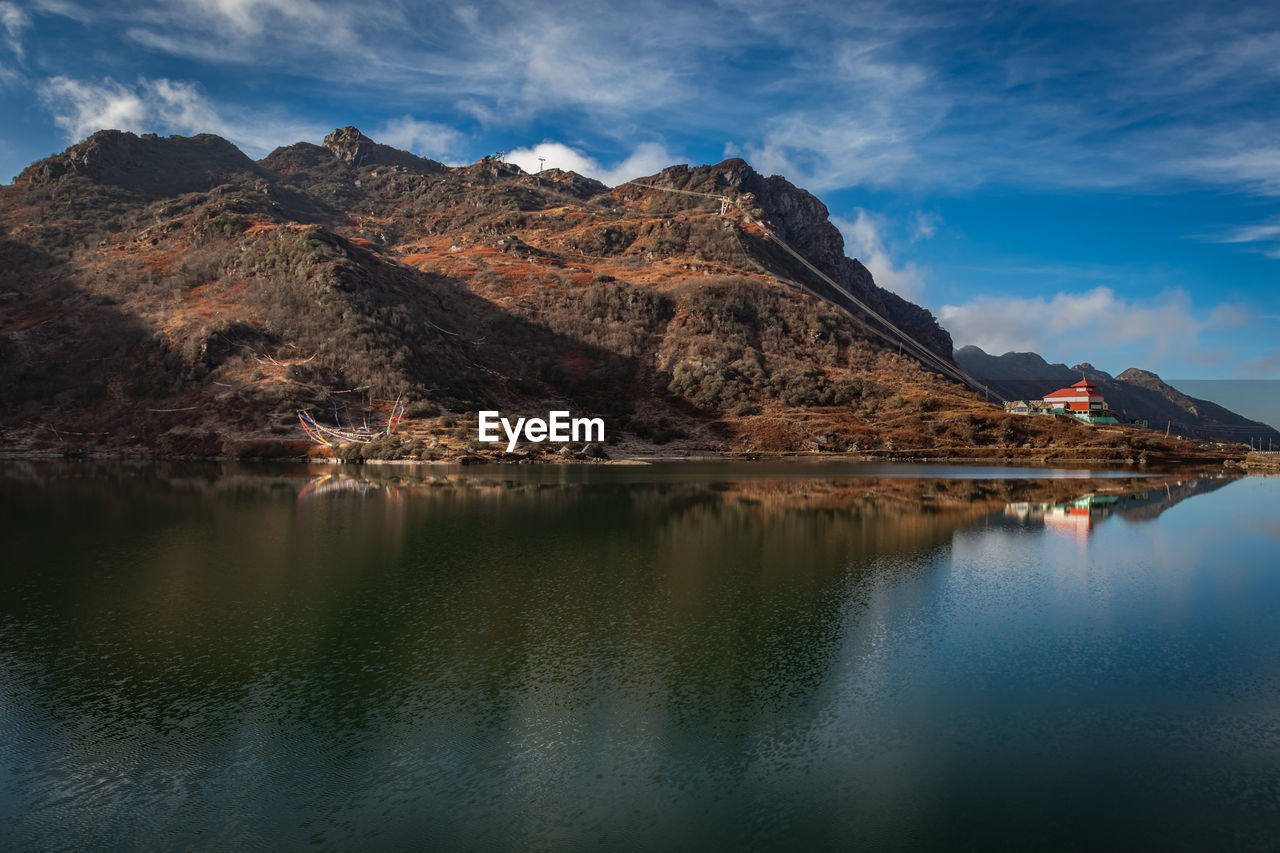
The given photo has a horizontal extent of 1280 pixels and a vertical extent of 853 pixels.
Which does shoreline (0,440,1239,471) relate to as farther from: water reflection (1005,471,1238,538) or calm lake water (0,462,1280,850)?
calm lake water (0,462,1280,850)

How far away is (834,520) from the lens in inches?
2234

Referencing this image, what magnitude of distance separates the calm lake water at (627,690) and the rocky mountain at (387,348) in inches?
2993

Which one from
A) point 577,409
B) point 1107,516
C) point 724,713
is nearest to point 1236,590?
point 1107,516

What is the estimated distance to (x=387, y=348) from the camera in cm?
13538

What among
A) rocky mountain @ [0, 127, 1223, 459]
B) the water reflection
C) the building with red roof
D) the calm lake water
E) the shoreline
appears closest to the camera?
the calm lake water

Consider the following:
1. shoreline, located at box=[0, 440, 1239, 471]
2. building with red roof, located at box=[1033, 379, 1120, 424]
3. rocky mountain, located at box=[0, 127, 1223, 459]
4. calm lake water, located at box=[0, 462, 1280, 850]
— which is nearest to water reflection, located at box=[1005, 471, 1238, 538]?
calm lake water, located at box=[0, 462, 1280, 850]

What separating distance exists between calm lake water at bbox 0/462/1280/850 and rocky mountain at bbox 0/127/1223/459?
76.0 m

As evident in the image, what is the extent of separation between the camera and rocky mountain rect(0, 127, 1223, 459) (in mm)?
118250

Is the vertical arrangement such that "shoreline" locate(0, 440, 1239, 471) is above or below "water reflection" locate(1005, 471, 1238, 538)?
above

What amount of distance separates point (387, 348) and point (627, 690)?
12338 cm

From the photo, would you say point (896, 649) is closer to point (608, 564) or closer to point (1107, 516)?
point (608, 564)

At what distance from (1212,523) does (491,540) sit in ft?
178

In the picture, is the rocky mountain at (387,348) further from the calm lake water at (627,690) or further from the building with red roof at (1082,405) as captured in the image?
the calm lake water at (627,690)

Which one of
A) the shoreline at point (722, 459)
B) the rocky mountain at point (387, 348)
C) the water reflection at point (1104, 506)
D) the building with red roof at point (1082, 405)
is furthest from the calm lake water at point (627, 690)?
the building with red roof at point (1082, 405)
